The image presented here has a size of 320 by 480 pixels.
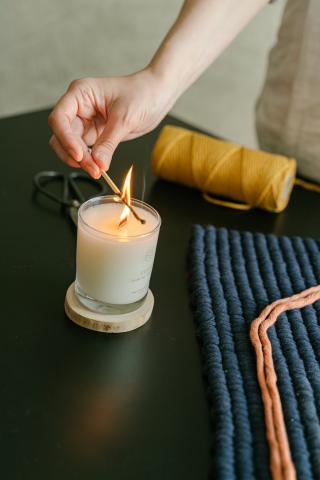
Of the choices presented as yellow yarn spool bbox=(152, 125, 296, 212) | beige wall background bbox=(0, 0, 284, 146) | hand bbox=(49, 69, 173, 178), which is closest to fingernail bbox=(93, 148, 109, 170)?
hand bbox=(49, 69, 173, 178)

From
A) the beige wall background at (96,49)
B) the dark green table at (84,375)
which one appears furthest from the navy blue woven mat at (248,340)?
the beige wall background at (96,49)

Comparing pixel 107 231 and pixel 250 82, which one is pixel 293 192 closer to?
pixel 107 231

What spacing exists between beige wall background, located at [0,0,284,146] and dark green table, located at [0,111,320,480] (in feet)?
3.00

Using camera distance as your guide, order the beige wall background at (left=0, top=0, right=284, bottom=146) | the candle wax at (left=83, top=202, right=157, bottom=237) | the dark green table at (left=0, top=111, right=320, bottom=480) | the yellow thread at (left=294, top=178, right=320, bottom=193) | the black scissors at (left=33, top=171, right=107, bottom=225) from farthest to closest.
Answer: the beige wall background at (left=0, top=0, right=284, bottom=146) < the yellow thread at (left=294, top=178, right=320, bottom=193) < the black scissors at (left=33, top=171, right=107, bottom=225) < the candle wax at (left=83, top=202, right=157, bottom=237) < the dark green table at (left=0, top=111, right=320, bottom=480)

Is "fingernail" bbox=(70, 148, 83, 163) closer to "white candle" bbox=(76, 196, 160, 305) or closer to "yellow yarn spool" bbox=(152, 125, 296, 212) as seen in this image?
"white candle" bbox=(76, 196, 160, 305)

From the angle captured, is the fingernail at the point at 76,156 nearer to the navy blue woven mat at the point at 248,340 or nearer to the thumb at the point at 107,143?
the thumb at the point at 107,143

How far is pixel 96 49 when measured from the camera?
5.73 feet

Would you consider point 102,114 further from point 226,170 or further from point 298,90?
point 298,90

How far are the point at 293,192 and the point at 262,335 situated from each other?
0.39 m

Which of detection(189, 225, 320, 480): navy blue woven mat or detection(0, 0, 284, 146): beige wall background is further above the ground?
detection(189, 225, 320, 480): navy blue woven mat

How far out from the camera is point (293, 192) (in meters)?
0.94

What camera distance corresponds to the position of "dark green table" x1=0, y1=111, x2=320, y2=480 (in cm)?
47

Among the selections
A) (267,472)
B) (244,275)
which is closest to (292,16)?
(244,275)

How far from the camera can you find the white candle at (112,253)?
1.87 feet
